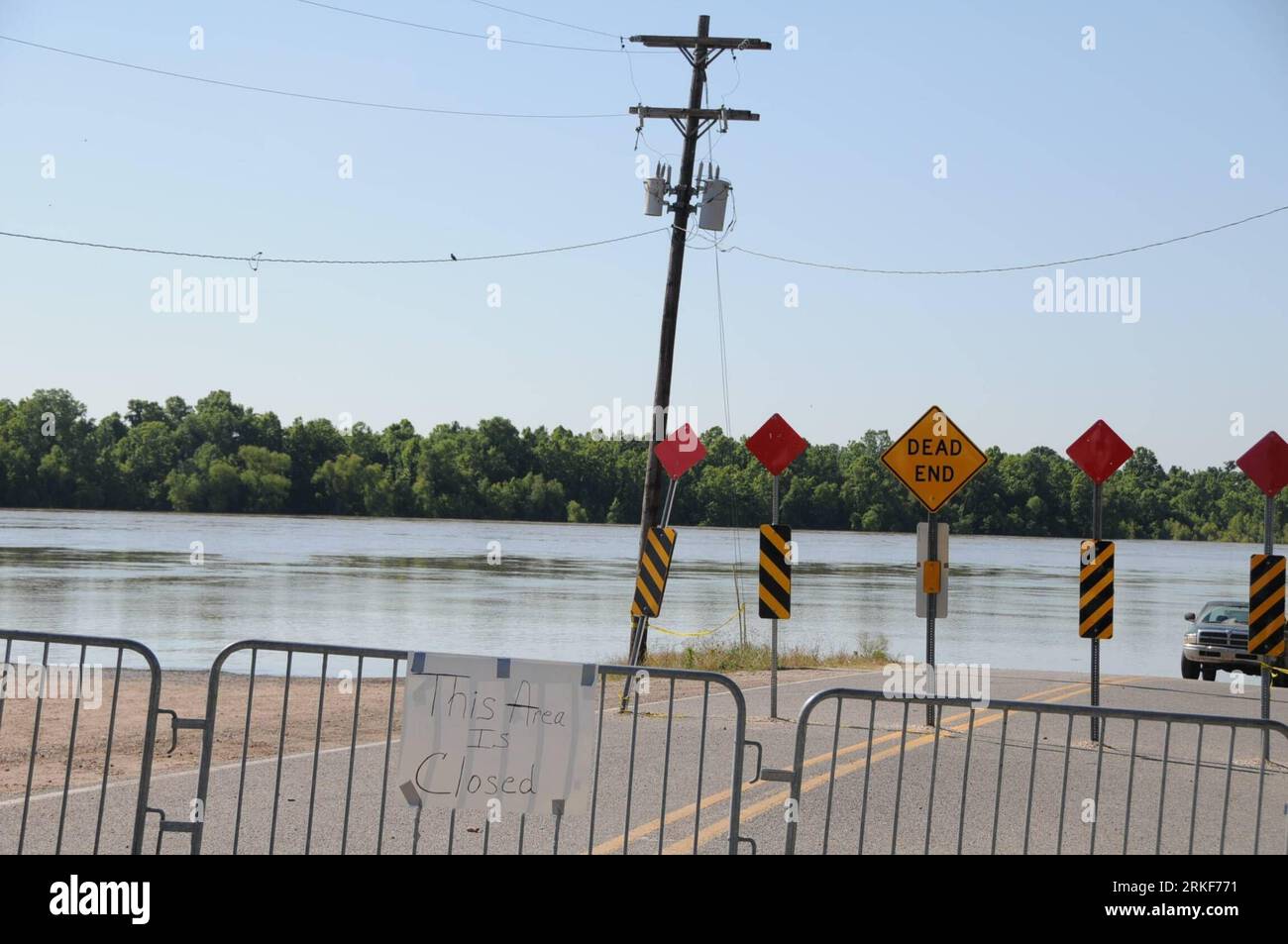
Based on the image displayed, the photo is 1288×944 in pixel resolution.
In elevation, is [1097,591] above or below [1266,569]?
below

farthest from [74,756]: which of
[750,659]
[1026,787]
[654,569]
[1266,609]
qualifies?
[750,659]

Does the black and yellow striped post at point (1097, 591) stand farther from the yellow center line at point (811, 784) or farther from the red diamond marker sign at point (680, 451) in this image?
the red diamond marker sign at point (680, 451)

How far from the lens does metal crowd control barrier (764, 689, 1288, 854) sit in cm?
660

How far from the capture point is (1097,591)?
1386 centimetres

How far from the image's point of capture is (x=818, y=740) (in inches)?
502

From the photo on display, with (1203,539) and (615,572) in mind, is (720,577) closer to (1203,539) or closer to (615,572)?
(615,572)

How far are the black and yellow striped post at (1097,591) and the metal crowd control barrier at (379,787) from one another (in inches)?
143

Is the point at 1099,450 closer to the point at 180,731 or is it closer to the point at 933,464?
the point at 933,464

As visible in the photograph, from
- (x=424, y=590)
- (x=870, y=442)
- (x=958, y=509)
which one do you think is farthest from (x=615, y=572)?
(x=870, y=442)

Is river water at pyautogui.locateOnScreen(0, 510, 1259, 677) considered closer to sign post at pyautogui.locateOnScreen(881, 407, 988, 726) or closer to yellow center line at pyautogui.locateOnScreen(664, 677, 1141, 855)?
sign post at pyautogui.locateOnScreen(881, 407, 988, 726)

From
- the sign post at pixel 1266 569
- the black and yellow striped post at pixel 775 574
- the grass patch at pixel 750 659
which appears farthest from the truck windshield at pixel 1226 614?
the black and yellow striped post at pixel 775 574

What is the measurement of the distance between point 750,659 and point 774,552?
256 inches

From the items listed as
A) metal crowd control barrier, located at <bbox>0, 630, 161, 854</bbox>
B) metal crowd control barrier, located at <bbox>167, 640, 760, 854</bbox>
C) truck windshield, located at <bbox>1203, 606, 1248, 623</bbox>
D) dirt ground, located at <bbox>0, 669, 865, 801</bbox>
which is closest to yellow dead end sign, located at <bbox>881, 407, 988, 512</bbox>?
metal crowd control barrier, located at <bbox>167, 640, 760, 854</bbox>
